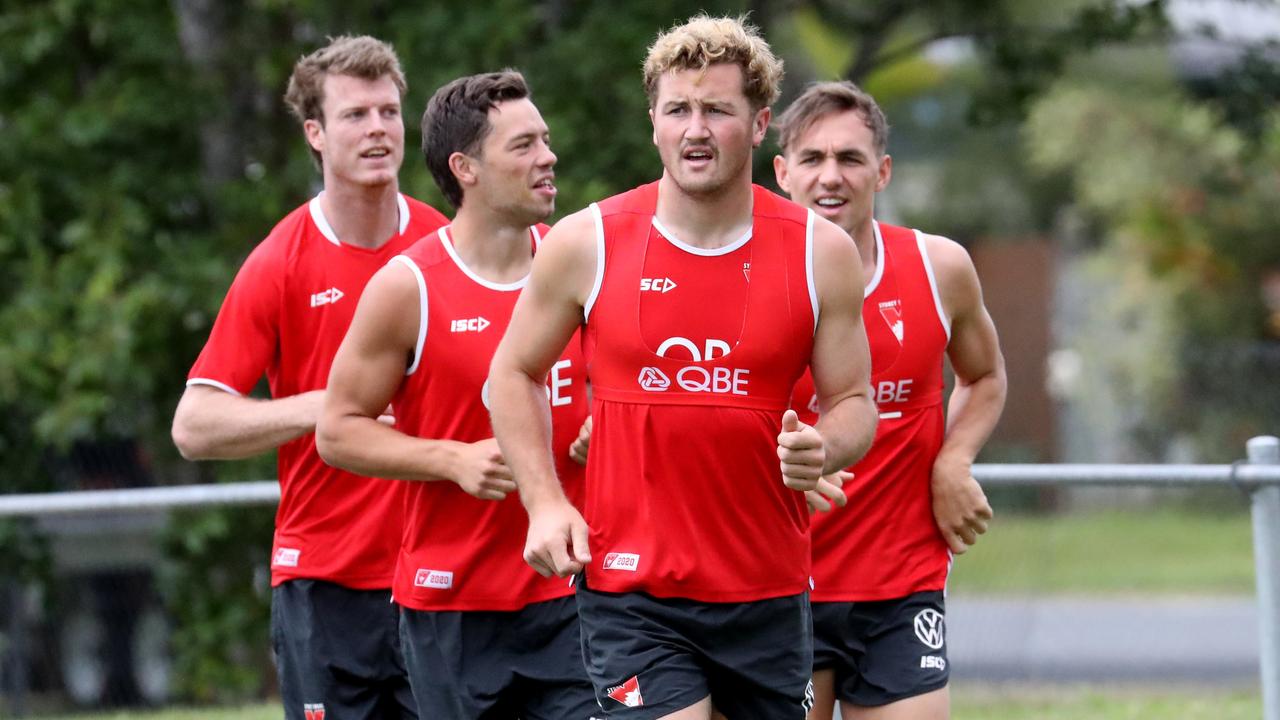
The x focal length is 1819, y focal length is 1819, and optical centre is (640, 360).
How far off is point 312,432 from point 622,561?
55.2 inches

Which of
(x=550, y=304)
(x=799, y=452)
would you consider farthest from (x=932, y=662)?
(x=550, y=304)

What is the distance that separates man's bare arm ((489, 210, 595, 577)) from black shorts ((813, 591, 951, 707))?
131cm

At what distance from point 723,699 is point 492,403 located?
0.94 metres

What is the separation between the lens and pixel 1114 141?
30891 mm

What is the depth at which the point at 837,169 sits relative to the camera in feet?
18.0

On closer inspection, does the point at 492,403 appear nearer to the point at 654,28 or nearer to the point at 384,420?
the point at 384,420

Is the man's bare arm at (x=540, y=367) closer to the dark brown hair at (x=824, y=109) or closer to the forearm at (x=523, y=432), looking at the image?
the forearm at (x=523, y=432)

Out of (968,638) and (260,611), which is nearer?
(968,638)

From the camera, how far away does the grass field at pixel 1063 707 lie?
8.91 m

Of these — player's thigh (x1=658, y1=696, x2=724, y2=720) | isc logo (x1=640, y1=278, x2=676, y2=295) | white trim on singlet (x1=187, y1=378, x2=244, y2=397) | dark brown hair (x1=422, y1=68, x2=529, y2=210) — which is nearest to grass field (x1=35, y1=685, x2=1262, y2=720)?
white trim on singlet (x1=187, y1=378, x2=244, y2=397)

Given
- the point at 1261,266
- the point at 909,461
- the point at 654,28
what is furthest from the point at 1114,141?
the point at 909,461

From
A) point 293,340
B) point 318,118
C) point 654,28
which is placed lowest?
point 293,340

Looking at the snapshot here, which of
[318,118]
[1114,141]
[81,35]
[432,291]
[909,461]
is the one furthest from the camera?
[1114,141]

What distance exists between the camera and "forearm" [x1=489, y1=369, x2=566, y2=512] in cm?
445
